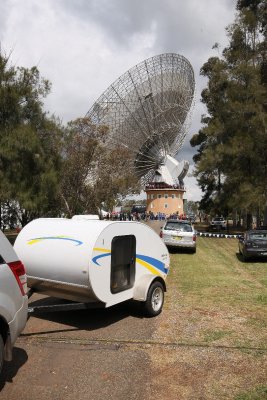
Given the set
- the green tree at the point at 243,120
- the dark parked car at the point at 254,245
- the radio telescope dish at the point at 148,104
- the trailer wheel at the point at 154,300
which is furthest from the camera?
the radio telescope dish at the point at 148,104

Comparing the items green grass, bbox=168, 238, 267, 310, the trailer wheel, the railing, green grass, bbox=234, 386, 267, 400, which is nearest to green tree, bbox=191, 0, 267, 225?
green grass, bbox=168, 238, 267, 310

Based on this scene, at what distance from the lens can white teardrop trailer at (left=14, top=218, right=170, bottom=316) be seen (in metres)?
7.07

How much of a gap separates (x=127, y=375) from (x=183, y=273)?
856 centimetres

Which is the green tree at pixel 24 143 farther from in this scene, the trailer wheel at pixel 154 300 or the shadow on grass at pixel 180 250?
the trailer wheel at pixel 154 300

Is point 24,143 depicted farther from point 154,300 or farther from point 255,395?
point 255,395

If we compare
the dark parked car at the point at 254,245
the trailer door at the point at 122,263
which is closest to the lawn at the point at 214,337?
the trailer door at the point at 122,263

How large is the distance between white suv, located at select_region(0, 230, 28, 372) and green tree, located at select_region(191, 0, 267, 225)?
26.8 m

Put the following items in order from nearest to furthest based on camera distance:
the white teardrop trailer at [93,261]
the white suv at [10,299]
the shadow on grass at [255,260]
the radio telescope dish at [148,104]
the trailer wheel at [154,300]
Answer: the white suv at [10,299], the white teardrop trailer at [93,261], the trailer wheel at [154,300], the shadow on grass at [255,260], the radio telescope dish at [148,104]

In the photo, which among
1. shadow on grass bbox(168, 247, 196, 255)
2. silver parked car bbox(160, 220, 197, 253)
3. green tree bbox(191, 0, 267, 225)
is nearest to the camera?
silver parked car bbox(160, 220, 197, 253)

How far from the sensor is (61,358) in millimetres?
5957

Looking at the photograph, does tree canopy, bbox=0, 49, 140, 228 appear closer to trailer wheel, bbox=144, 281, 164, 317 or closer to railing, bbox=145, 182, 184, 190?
trailer wheel, bbox=144, 281, 164, 317

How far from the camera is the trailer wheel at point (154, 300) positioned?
8.16m

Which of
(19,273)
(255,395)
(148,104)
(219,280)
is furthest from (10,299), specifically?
(148,104)

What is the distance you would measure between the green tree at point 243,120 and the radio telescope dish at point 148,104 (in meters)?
14.7
